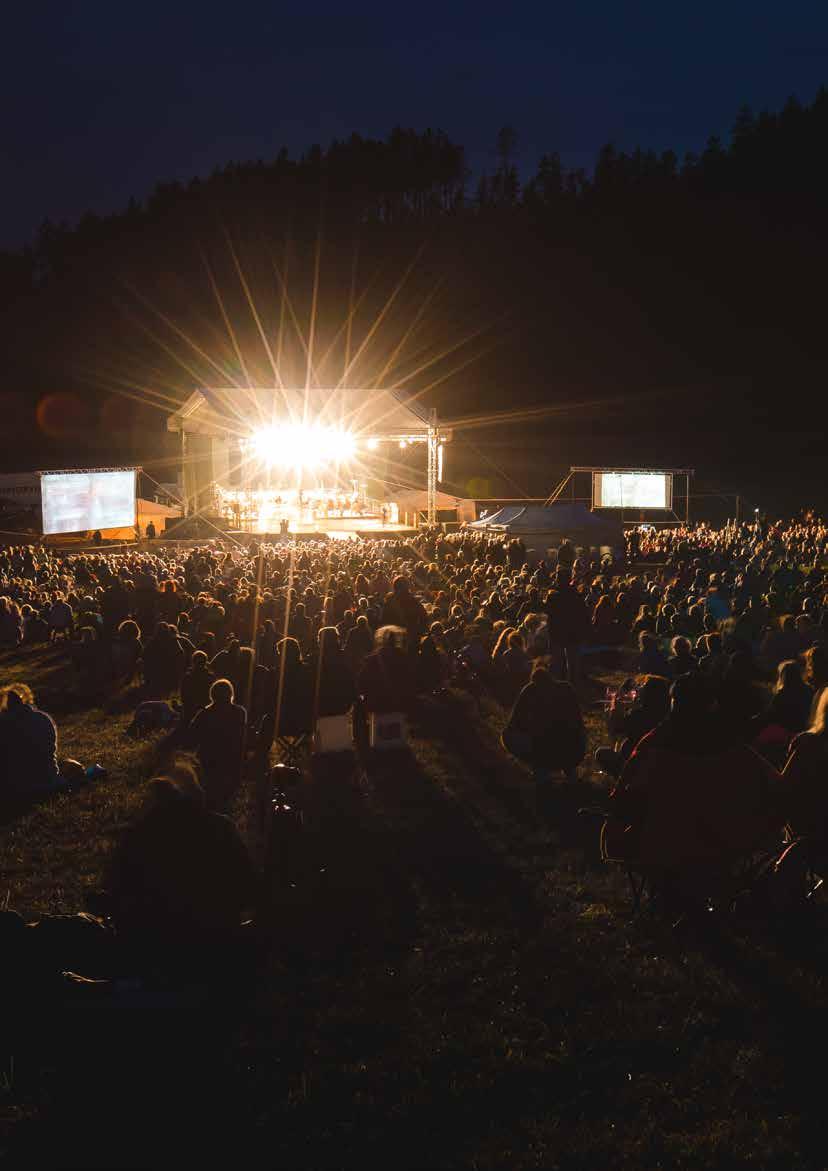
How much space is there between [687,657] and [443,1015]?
4.63 m

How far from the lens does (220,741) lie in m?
6.31

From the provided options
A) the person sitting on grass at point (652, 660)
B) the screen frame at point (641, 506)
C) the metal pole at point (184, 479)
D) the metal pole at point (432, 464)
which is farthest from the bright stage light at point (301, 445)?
the person sitting on grass at point (652, 660)

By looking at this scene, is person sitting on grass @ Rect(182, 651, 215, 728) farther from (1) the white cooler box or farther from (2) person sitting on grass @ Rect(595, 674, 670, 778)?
(2) person sitting on grass @ Rect(595, 674, 670, 778)

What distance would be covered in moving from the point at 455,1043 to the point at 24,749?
166 inches

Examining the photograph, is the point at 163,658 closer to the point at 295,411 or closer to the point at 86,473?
the point at 86,473

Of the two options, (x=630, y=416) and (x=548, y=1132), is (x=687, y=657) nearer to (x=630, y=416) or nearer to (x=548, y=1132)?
(x=548, y=1132)

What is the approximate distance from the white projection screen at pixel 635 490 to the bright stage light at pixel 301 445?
11.1 m

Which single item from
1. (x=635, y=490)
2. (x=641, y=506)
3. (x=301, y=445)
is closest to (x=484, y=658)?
(x=641, y=506)

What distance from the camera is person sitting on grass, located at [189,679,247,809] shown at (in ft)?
20.6

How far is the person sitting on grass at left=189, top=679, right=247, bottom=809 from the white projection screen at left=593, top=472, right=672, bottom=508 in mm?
29525

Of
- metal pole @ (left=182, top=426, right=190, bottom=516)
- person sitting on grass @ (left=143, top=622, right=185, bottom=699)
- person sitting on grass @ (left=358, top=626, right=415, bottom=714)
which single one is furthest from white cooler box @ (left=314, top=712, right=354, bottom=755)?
metal pole @ (left=182, top=426, right=190, bottom=516)

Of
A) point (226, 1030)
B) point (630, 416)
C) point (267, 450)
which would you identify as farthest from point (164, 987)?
point (630, 416)

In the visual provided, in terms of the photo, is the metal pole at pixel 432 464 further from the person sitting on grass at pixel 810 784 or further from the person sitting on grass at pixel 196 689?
the person sitting on grass at pixel 810 784

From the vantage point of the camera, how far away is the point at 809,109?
82.4 meters
